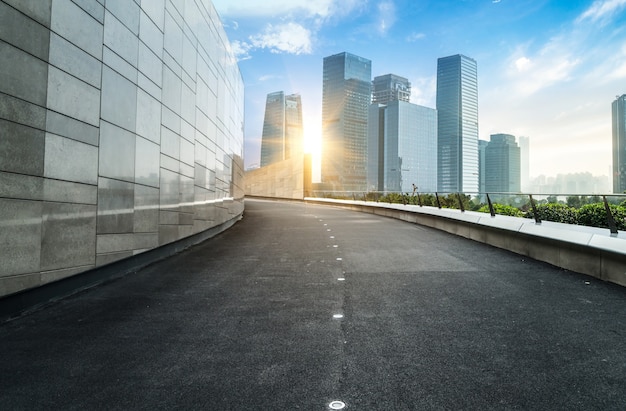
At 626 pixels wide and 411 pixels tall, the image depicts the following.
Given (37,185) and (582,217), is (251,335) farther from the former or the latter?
(582,217)

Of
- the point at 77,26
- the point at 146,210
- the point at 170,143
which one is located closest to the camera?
the point at 77,26

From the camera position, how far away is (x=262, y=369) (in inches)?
135

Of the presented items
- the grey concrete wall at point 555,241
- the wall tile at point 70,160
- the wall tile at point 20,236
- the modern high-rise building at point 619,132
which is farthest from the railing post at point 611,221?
the modern high-rise building at point 619,132

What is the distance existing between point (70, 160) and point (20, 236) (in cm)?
156

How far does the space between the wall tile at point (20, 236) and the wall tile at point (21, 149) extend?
46cm

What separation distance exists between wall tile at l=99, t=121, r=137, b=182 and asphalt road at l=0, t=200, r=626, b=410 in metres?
2.15

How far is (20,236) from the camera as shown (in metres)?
4.97

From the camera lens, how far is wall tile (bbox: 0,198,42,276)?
4727 millimetres

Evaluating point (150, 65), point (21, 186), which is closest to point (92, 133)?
point (21, 186)

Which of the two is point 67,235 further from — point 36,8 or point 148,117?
point 148,117

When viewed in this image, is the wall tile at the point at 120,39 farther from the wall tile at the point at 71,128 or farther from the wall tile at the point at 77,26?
the wall tile at the point at 71,128

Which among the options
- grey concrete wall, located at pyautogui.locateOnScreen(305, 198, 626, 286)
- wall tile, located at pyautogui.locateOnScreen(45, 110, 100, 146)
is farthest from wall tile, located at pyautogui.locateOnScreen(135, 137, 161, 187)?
grey concrete wall, located at pyautogui.locateOnScreen(305, 198, 626, 286)

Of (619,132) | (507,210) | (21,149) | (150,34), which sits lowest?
(507,210)

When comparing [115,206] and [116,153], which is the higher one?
[116,153]
